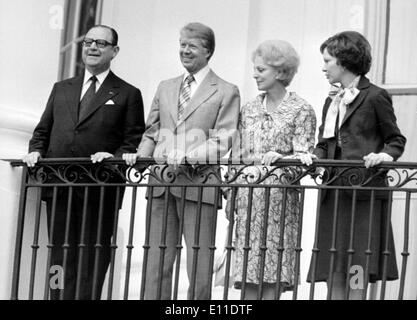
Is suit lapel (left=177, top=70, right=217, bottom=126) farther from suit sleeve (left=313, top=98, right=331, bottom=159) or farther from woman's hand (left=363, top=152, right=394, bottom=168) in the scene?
woman's hand (left=363, top=152, right=394, bottom=168)

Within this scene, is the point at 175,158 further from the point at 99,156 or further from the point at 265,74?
the point at 265,74

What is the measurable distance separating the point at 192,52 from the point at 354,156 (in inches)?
57.7

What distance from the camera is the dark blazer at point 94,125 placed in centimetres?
1158

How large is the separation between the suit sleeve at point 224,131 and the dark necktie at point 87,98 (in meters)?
1.00

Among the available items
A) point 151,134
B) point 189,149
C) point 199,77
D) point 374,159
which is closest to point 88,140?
point 151,134

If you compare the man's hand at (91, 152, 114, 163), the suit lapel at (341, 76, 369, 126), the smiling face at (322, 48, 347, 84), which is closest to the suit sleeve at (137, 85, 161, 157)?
the man's hand at (91, 152, 114, 163)

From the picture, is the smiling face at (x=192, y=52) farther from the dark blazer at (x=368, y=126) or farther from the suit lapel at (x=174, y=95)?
the dark blazer at (x=368, y=126)

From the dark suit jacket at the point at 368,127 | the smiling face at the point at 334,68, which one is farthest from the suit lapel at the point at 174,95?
the dark suit jacket at the point at 368,127

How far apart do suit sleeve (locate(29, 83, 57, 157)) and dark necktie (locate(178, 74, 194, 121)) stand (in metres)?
1.02

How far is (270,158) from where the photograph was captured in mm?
10812
